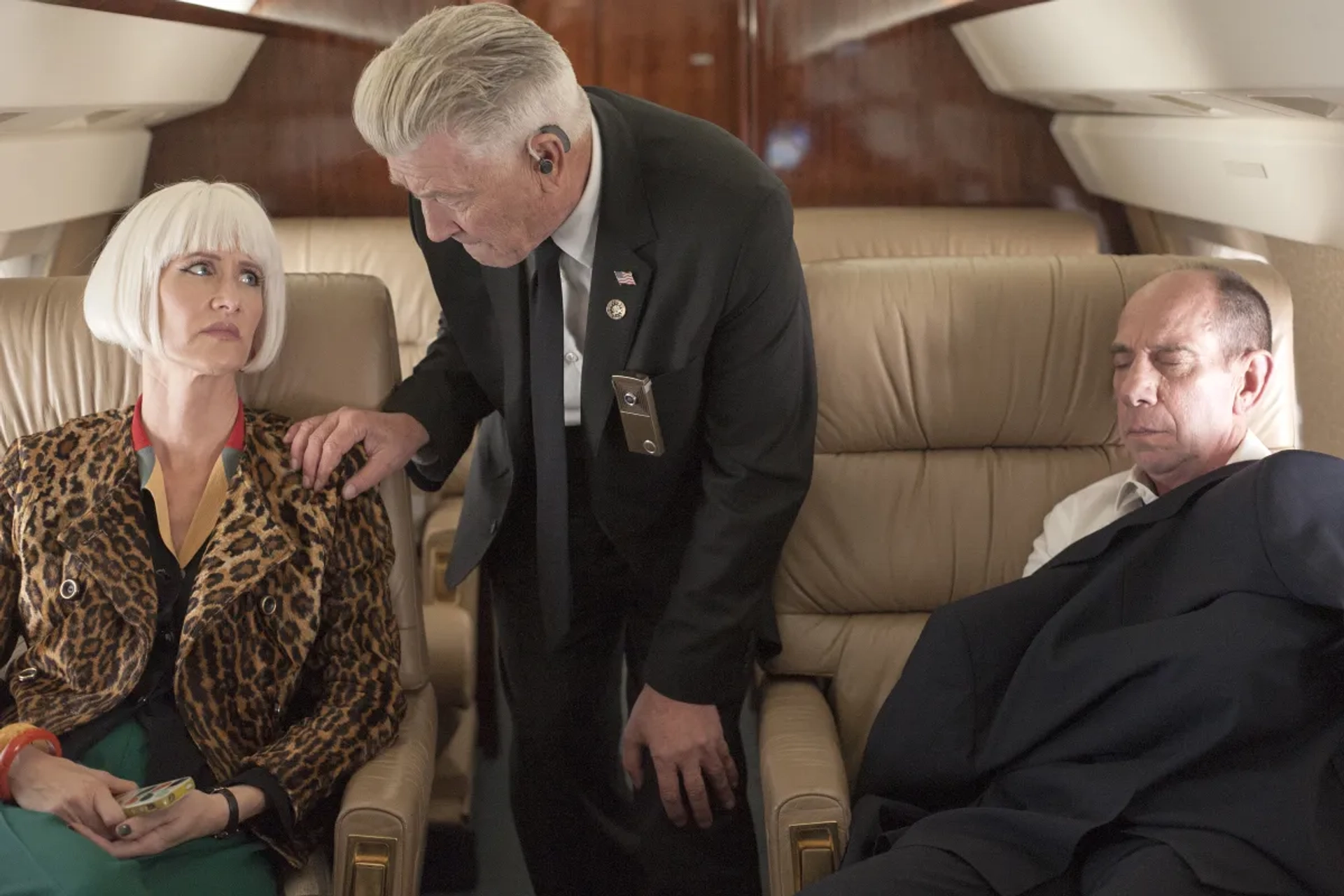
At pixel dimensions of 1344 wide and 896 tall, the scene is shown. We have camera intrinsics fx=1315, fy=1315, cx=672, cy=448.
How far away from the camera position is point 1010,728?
5.75 ft

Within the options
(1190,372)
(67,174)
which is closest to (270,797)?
(1190,372)

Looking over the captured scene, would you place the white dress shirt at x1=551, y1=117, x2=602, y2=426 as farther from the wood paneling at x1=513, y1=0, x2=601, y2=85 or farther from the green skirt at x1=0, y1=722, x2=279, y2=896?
the wood paneling at x1=513, y1=0, x2=601, y2=85

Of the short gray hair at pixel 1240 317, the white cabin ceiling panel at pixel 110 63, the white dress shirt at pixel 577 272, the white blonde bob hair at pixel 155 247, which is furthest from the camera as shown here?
the white cabin ceiling panel at pixel 110 63

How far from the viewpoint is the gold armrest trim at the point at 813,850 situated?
1.68 metres

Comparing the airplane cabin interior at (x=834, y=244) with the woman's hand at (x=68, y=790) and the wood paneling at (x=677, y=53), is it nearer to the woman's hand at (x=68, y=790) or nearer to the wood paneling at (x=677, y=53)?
the wood paneling at (x=677, y=53)

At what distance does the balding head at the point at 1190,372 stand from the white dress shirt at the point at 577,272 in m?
0.82

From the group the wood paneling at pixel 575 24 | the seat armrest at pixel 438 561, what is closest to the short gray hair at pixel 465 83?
the seat armrest at pixel 438 561

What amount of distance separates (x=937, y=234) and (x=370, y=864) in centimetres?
223

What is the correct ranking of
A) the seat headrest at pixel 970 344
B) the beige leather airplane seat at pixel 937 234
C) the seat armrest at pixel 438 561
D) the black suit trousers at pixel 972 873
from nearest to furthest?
the black suit trousers at pixel 972 873 < the seat headrest at pixel 970 344 < the seat armrest at pixel 438 561 < the beige leather airplane seat at pixel 937 234

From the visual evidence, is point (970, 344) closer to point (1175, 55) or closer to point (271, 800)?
point (1175, 55)

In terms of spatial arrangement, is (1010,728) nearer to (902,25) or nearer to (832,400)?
(832,400)

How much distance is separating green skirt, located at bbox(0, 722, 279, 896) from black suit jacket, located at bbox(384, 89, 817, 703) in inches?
21.7

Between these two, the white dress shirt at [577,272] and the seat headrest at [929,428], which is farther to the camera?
the seat headrest at [929,428]

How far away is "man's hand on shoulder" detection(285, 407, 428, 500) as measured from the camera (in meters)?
1.88
